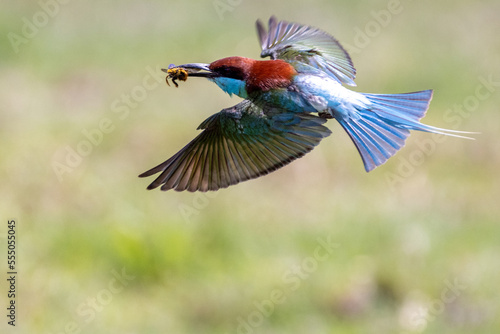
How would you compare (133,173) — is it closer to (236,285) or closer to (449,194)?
(236,285)

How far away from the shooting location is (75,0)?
8828 millimetres

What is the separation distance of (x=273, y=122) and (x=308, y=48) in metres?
0.64

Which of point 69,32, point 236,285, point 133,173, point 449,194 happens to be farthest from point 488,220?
point 69,32

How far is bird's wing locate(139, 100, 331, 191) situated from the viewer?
3.01 m

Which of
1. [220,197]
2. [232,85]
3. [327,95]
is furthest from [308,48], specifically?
[220,197]

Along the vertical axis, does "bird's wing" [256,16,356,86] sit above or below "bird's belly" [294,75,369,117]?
above

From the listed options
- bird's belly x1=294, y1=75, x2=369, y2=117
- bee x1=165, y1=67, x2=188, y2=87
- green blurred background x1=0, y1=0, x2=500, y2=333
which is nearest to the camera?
bee x1=165, y1=67, x2=188, y2=87

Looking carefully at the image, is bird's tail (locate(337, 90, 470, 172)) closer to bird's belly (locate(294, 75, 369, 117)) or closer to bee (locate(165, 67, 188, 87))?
bird's belly (locate(294, 75, 369, 117))

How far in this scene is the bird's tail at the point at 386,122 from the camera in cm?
310

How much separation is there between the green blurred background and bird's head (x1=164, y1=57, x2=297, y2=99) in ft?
7.79

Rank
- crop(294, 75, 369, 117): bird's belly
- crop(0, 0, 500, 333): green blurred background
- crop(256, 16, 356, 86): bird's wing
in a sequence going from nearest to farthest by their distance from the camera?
crop(294, 75, 369, 117): bird's belly
crop(256, 16, 356, 86): bird's wing
crop(0, 0, 500, 333): green blurred background

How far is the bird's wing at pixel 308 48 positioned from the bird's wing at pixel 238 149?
0.46 meters

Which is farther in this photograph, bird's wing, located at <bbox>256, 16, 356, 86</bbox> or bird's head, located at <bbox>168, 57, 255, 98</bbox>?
bird's wing, located at <bbox>256, 16, 356, 86</bbox>

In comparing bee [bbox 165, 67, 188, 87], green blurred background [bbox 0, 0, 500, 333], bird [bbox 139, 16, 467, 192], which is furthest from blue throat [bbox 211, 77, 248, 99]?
green blurred background [bbox 0, 0, 500, 333]
